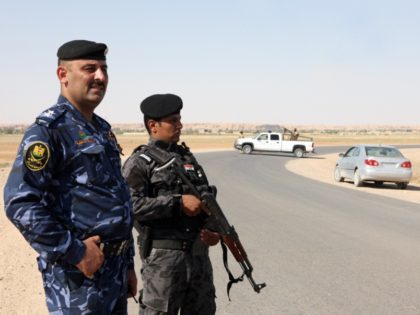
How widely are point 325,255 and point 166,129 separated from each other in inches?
172

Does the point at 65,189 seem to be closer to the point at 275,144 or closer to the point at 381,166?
the point at 381,166

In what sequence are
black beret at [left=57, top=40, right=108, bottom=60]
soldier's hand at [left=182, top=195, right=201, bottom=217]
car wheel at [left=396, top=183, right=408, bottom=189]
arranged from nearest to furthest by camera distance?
black beret at [left=57, top=40, right=108, bottom=60], soldier's hand at [left=182, top=195, right=201, bottom=217], car wheel at [left=396, top=183, right=408, bottom=189]

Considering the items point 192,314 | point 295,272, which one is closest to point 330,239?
point 295,272

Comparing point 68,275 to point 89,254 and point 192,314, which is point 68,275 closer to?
point 89,254

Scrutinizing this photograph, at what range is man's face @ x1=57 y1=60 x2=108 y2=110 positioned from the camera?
2453 millimetres

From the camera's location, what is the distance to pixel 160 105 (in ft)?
11.1

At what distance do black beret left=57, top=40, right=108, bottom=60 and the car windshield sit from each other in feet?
49.6

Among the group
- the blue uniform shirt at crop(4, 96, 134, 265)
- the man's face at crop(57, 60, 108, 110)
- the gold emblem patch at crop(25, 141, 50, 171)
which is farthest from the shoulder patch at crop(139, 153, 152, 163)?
the gold emblem patch at crop(25, 141, 50, 171)

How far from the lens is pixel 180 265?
10.4 feet

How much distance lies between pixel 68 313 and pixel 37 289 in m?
3.38

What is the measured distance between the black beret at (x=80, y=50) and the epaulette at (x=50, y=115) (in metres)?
0.26

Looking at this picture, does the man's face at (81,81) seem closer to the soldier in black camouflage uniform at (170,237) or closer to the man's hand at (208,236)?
the soldier in black camouflage uniform at (170,237)

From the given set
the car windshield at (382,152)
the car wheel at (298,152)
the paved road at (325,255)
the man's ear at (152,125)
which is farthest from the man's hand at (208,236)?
the car wheel at (298,152)

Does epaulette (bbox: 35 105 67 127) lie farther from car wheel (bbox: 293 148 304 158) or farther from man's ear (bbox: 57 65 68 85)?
car wheel (bbox: 293 148 304 158)
